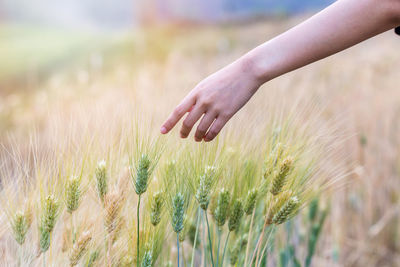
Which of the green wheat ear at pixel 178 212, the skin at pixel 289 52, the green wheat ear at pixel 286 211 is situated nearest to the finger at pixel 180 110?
the skin at pixel 289 52

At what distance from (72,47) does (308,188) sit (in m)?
3.74

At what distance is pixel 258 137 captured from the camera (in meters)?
0.73

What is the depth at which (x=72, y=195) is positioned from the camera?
57cm

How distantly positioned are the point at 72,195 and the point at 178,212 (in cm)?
16

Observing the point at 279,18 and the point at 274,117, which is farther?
the point at 279,18

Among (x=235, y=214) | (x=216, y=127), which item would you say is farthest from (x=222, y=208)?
(x=216, y=127)

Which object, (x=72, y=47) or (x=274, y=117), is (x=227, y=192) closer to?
(x=274, y=117)

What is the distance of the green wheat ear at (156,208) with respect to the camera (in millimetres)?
578

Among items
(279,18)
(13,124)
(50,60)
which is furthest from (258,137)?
(279,18)

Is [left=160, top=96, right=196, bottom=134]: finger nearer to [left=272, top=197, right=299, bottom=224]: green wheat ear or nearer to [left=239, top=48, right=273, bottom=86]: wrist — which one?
[left=239, top=48, right=273, bottom=86]: wrist

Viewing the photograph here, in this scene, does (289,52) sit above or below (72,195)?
above

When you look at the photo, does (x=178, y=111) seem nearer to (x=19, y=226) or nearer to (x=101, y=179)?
(x=101, y=179)

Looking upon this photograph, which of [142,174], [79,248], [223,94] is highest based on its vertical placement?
[223,94]

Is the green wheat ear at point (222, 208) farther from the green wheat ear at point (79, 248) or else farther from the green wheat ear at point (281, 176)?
the green wheat ear at point (79, 248)
